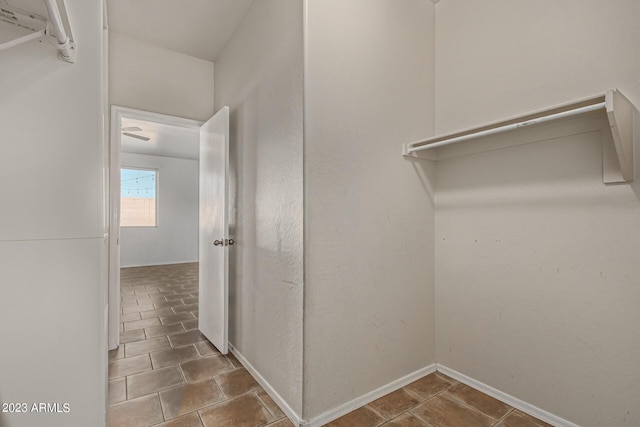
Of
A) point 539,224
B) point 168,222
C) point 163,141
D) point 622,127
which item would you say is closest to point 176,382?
point 539,224

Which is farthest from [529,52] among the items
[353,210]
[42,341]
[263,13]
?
[42,341]

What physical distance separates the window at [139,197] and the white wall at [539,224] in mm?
7343

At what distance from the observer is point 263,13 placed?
2.21 m

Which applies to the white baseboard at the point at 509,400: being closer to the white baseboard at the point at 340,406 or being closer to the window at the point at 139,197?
the white baseboard at the point at 340,406

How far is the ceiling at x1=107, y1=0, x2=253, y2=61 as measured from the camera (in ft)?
7.87

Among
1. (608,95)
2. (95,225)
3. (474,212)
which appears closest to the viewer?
(95,225)

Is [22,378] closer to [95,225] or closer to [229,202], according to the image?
[95,225]

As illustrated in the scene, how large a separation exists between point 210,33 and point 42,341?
108 inches

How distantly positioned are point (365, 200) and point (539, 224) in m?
1.04

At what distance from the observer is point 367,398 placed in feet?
6.29

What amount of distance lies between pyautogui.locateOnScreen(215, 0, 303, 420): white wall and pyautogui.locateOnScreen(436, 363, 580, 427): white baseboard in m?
1.23

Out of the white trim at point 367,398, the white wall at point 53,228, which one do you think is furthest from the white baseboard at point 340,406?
the white wall at point 53,228

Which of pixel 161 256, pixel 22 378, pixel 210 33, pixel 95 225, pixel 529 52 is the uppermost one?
pixel 210 33

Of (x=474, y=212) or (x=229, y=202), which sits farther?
(x=229, y=202)
